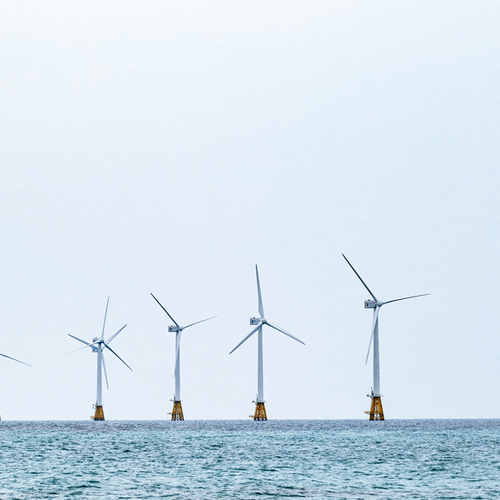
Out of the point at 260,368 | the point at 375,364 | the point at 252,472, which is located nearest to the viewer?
the point at 252,472

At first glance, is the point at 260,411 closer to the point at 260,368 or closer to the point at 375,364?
the point at 260,368

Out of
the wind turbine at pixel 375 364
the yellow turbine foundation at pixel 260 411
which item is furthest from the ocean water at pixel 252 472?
the yellow turbine foundation at pixel 260 411

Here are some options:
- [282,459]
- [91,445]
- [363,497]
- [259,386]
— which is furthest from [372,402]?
[363,497]

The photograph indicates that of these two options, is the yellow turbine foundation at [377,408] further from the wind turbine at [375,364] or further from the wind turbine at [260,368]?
the wind turbine at [260,368]

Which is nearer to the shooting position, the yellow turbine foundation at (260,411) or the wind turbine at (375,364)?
the wind turbine at (375,364)

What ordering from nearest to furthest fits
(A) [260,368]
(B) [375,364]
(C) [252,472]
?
(C) [252,472] < (B) [375,364] < (A) [260,368]

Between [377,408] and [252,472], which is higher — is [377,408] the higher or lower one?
the higher one

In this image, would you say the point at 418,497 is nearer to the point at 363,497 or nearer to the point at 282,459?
the point at 363,497

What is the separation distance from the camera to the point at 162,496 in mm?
50844

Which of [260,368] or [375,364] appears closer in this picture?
[375,364]

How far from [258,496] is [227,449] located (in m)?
43.9

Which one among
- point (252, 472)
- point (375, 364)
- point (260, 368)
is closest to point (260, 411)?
point (260, 368)

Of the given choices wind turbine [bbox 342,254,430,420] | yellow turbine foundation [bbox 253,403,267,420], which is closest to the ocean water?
wind turbine [bbox 342,254,430,420]

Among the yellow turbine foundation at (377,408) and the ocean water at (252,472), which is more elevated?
the yellow turbine foundation at (377,408)
